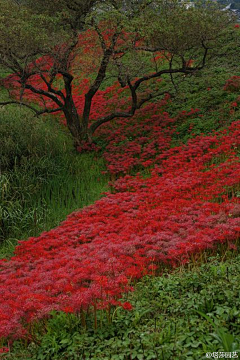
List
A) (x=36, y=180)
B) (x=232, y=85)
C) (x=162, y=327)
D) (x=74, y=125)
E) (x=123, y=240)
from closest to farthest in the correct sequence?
(x=162, y=327), (x=123, y=240), (x=36, y=180), (x=74, y=125), (x=232, y=85)

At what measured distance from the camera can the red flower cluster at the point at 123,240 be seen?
15.7 feet

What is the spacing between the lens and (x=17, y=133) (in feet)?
37.1

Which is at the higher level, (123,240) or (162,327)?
(123,240)

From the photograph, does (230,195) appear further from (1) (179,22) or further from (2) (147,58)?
(2) (147,58)

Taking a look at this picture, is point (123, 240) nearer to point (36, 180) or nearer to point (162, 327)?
point (162, 327)

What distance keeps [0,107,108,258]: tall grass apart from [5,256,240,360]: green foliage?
13.1ft

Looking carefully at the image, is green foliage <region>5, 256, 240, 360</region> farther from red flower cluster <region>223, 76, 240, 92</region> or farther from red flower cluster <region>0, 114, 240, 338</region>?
red flower cluster <region>223, 76, 240, 92</region>

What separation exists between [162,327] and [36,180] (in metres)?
7.31

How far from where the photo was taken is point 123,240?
6.74 metres

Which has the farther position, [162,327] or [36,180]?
[36,180]

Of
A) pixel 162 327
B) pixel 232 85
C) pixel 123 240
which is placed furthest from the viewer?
pixel 232 85

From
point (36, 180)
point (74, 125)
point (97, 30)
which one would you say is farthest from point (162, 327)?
point (74, 125)

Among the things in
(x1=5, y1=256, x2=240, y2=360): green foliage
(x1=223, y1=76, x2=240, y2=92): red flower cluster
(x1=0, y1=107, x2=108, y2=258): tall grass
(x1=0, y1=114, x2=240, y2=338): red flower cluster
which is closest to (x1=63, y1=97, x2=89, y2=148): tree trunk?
(x1=0, y1=107, x2=108, y2=258): tall grass

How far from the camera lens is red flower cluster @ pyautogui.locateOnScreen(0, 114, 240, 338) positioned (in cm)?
477
